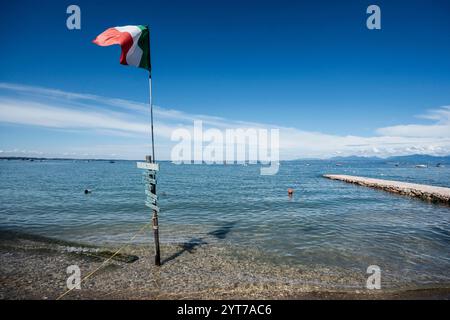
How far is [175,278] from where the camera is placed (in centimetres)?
1017

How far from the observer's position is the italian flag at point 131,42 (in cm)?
902

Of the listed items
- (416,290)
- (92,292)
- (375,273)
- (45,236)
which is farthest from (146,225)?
(416,290)

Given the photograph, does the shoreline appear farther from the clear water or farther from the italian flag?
the italian flag

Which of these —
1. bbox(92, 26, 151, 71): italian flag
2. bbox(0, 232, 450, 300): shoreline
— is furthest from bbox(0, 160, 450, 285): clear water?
bbox(92, 26, 151, 71): italian flag

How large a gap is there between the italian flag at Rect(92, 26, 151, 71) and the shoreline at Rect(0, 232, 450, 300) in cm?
847

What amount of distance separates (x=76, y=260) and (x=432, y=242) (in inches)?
800

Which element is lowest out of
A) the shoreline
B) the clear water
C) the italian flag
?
the clear water

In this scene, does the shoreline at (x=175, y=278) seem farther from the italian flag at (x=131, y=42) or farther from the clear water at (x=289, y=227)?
the italian flag at (x=131, y=42)

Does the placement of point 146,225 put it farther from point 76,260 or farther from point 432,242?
point 432,242

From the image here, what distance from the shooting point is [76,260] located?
1210 centimetres

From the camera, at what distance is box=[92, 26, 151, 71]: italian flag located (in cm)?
902

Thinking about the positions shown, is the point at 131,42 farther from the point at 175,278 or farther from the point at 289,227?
the point at 289,227

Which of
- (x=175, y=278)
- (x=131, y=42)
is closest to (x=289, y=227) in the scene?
(x=175, y=278)

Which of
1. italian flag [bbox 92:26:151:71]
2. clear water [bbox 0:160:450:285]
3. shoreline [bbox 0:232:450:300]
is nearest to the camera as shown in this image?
shoreline [bbox 0:232:450:300]
